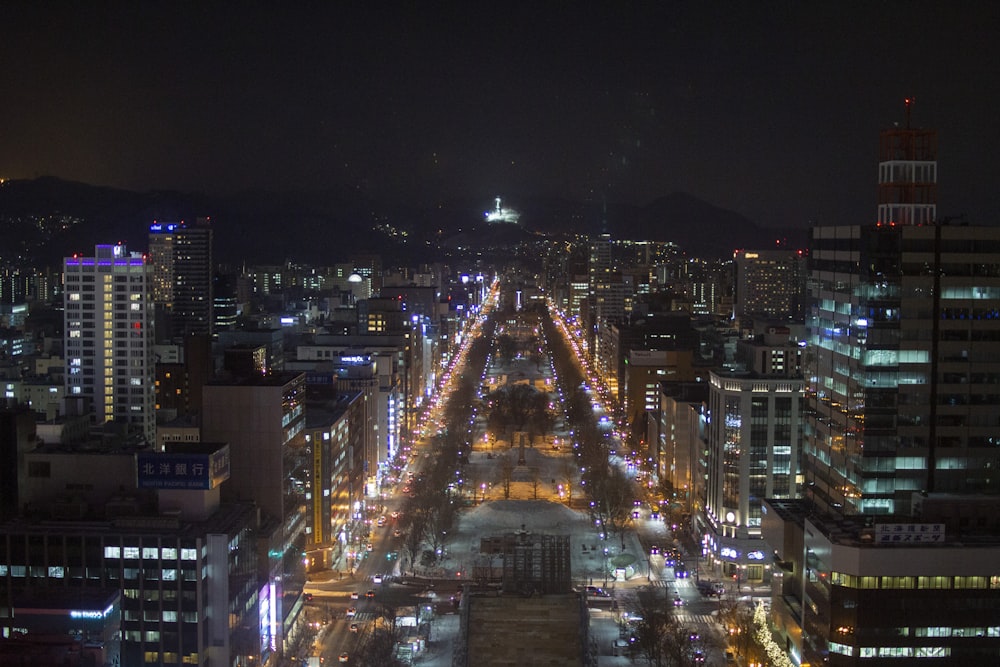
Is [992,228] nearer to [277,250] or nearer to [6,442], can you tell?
[6,442]

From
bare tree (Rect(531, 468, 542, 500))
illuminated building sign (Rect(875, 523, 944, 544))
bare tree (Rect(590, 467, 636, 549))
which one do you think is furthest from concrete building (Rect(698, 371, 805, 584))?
illuminated building sign (Rect(875, 523, 944, 544))

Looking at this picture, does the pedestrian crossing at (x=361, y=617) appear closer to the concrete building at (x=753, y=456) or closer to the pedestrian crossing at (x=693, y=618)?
the pedestrian crossing at (x=693, y=618)

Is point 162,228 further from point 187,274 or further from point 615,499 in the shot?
point 615,499

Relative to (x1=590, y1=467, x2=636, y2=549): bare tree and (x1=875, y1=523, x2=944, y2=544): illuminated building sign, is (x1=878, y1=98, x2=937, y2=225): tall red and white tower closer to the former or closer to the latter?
(x1=875, y1=523, x2=944, y2=544): illuminated building sign

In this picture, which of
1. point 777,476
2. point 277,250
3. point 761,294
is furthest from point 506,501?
point 277,250

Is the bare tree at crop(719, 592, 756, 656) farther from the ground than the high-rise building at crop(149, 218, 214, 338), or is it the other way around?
the high-rise building at crop(149, 218, 214, 338)
